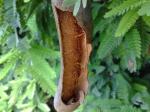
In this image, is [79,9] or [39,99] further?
[39,99]

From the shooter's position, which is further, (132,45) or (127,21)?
(132,45)

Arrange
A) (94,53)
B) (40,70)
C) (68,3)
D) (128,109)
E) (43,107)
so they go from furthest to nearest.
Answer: (43,107), (94,53), (128,109), (40,70), (68,3)

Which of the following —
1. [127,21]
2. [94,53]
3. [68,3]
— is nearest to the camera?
[68,3]

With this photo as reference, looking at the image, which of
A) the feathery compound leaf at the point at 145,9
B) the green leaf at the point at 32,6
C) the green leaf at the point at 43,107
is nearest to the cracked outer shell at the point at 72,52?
the feathery compound leaf at the point at 145,9

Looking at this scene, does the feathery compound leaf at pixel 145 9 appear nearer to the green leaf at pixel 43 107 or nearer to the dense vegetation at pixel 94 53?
the dense vegetation at pixel 94 53

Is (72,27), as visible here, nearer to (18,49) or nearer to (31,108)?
(18,49)

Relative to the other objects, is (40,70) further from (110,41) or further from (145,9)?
(145,9)

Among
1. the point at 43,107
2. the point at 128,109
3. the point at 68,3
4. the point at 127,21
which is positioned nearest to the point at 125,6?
the point at 127,21

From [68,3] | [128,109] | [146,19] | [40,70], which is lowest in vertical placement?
[128,109]

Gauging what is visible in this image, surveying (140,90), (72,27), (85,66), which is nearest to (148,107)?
(140,90)
